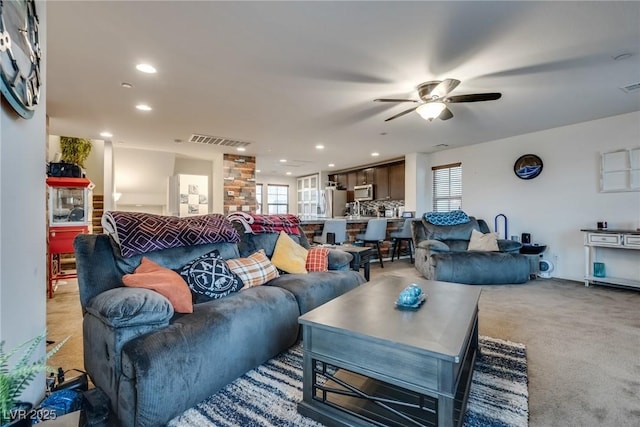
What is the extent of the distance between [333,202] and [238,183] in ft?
10.2

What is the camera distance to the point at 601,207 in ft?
14.3

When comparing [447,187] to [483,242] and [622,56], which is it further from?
[622,56]

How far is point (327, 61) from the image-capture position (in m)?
2.59

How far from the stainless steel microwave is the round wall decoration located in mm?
3514

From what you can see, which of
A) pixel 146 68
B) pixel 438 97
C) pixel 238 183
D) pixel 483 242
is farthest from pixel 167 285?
pixel 238 183

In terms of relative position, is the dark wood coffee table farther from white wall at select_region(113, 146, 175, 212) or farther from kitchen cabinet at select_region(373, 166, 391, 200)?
white wall at select_region(113, 146, 175, 212)

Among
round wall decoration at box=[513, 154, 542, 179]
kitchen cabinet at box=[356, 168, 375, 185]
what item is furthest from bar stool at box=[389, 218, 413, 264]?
kitchen cabinet at box=[356, 168, 375, 185]

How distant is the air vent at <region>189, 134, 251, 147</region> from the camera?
514cm

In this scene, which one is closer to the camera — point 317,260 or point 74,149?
point 317,260

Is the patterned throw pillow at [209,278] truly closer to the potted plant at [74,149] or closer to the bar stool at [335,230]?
the bar stool at [335,230]

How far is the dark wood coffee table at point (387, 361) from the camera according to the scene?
125 centimetres

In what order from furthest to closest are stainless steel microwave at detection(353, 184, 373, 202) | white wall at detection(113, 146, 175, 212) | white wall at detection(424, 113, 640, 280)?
stainless steel microwave at detection(353, 184, 373, 202) → white wall at detection(113, 146, 175, 212) → white wall at detection(424, 113, 640, 280)

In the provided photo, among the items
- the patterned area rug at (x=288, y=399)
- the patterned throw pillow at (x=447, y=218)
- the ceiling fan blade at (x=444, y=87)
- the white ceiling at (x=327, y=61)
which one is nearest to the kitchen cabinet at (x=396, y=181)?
the patterned throw pillow at (x=447, y=218)

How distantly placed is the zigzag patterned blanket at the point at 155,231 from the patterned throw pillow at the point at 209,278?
198 mm
